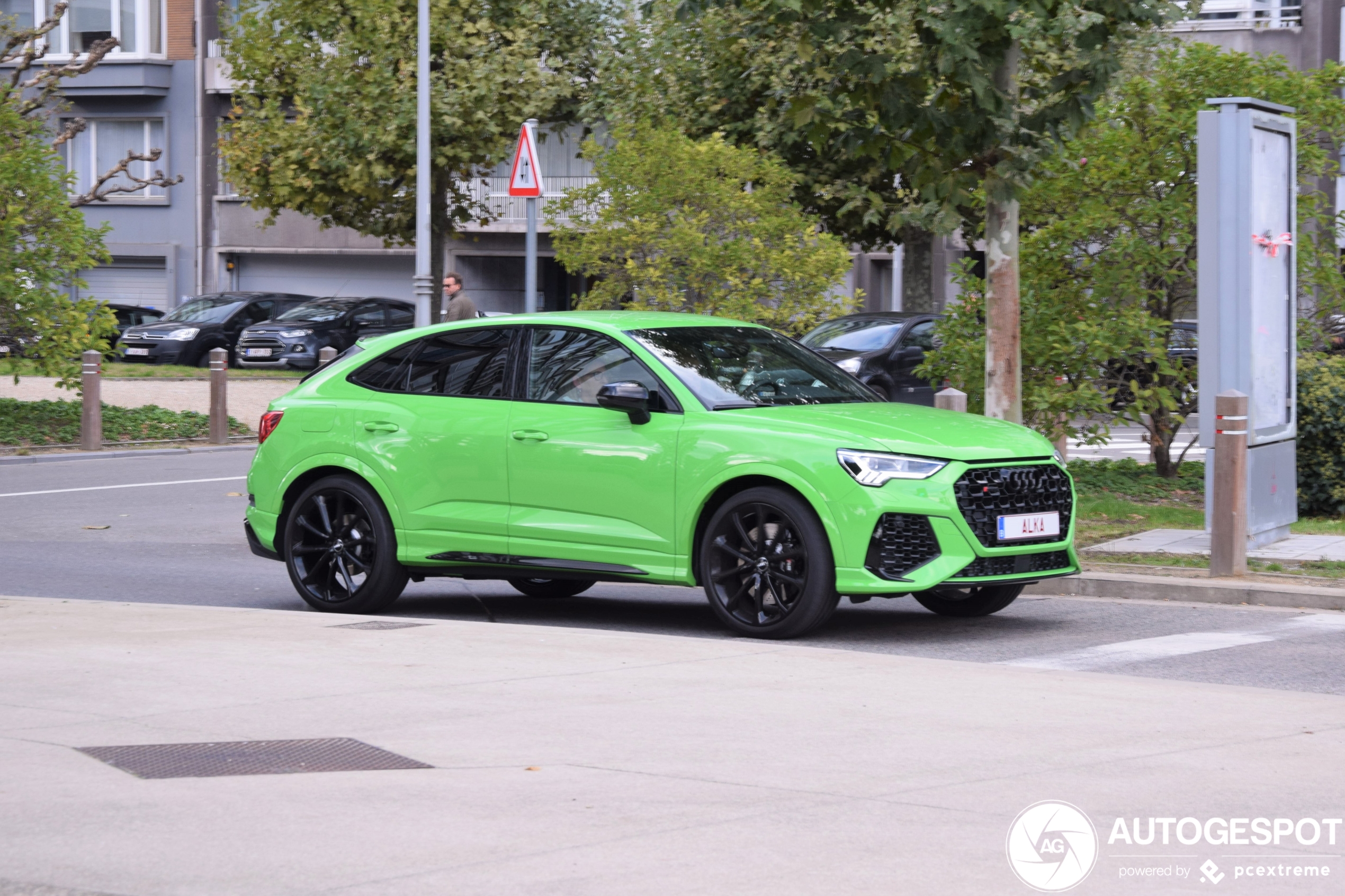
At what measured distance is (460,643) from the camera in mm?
8750

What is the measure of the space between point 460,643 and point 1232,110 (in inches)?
251

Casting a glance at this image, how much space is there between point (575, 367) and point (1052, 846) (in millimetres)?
5327

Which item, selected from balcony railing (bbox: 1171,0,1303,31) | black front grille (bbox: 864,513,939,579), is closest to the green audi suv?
black front grille (bbox: 864,513,939,579)

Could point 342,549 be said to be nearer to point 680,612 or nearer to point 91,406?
point 680,612

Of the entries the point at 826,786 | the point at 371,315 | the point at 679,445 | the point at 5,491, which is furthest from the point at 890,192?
the point at 826,786

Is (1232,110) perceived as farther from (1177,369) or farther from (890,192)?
(890,192)

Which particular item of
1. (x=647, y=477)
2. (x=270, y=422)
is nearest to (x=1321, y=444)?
(x=647, y=477)

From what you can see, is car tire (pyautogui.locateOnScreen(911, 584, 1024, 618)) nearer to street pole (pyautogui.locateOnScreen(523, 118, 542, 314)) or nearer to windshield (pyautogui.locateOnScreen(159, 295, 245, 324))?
street pole (pyautogui.locateOnScreen(523, 118, 542, 314))

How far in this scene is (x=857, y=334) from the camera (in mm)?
24094

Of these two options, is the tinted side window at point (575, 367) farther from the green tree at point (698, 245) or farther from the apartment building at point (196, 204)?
the apartment building at point (196, 204)

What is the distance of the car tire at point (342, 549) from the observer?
10.3 metres

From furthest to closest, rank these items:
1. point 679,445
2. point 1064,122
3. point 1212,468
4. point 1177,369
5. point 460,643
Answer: point 1177,369 → point 1064,122 → point 1212,468 → point 679,445 → point 460,643

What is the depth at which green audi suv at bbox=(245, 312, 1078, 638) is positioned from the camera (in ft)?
29.3

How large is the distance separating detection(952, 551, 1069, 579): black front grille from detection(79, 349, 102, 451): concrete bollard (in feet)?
48.2
